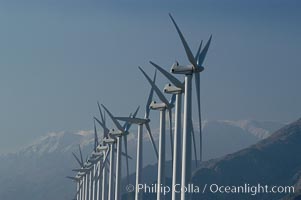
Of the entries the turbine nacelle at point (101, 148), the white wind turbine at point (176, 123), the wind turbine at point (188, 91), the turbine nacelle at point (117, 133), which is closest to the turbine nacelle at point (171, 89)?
the white wind turbine at point (176, 123)

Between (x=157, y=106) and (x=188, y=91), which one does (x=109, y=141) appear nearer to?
(x=157, y=106)

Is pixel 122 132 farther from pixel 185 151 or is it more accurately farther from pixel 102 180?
pixel 185 151

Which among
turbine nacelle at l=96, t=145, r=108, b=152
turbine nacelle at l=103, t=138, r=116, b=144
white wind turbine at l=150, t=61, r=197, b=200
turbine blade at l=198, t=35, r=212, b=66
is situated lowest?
turbine nacelle at l=96, t=145, r=108, b=152

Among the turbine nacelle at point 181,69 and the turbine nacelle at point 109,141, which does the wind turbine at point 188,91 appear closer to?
the turbine nacelle at point 181,69

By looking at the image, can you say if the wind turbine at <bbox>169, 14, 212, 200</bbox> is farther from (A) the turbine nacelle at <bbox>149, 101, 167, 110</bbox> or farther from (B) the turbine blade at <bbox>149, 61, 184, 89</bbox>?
(A) the turbine nacelle at <bbox>149, 101, 167, 110</bbox>

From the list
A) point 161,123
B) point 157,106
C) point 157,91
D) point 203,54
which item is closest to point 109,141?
point 157,106

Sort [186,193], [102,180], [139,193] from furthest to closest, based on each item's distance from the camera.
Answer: [102,180] < [139,193] < [186,193]

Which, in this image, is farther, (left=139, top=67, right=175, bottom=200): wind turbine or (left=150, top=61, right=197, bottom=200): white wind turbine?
(left=139, top=67, right=175, bottom=200): wind turbine

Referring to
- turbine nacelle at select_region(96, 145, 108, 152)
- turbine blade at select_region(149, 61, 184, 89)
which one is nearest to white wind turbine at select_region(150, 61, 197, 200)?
turbine blade at select_region(149, 61, 184, 89)

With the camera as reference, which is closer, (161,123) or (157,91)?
(157,91)

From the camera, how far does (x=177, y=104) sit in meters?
94.7

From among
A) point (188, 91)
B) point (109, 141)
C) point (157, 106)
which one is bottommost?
point (109, 141)

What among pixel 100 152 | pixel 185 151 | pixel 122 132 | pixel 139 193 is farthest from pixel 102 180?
pixel 185 151

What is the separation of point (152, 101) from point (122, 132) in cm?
1736
